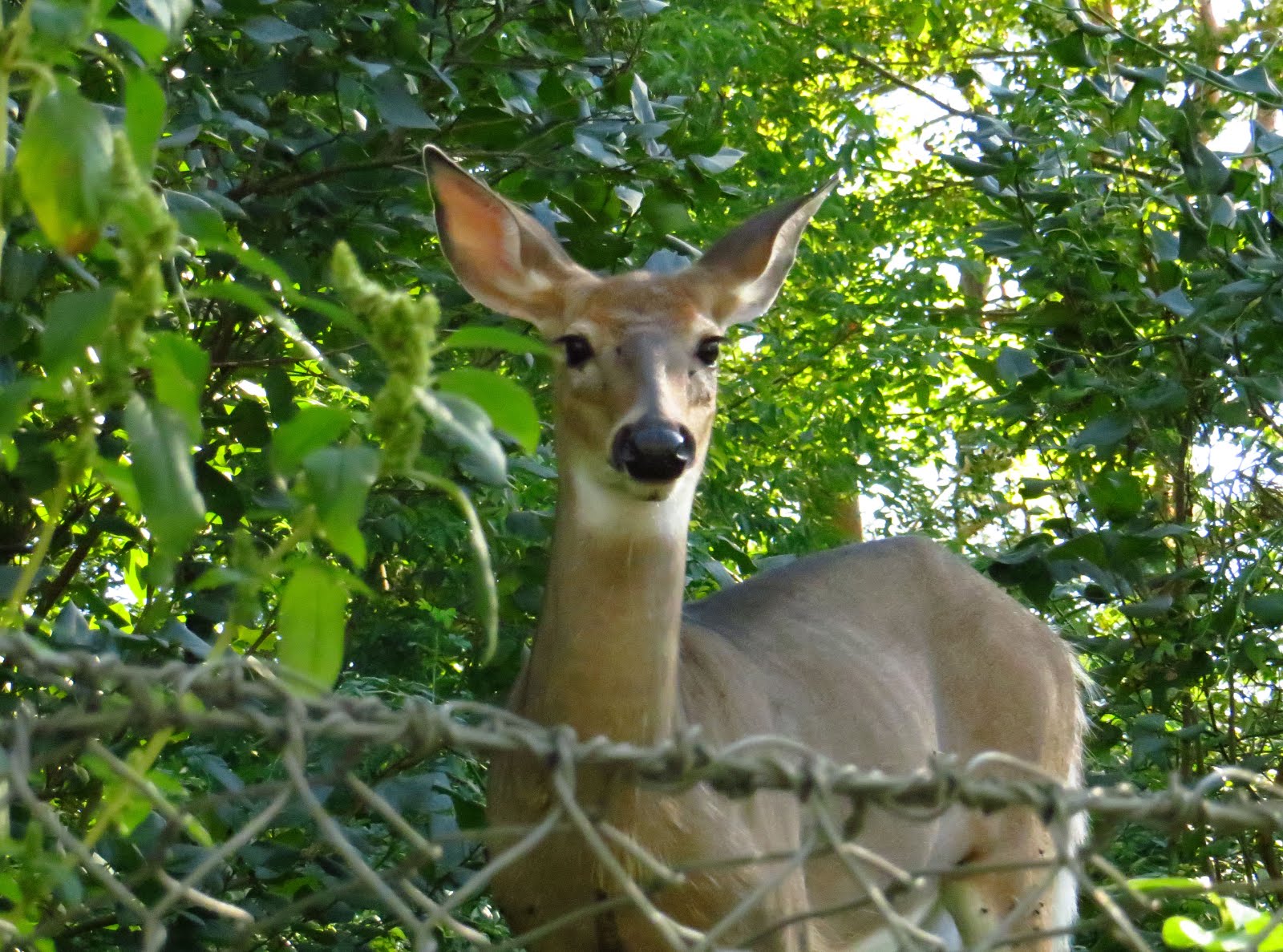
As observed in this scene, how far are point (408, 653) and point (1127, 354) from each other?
260 centimetres

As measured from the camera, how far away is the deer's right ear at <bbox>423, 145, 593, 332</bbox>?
462 cm

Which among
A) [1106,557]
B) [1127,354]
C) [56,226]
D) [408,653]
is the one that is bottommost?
[56,226]

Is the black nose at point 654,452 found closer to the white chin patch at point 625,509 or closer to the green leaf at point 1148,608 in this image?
the white chin patch at point 625,509

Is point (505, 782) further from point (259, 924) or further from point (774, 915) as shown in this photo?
point (259, 924)

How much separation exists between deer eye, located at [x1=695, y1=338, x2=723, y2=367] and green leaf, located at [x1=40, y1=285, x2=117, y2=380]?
3.19m

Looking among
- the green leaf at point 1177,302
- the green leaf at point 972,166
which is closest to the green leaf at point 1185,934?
the green leaf at point 1177,302

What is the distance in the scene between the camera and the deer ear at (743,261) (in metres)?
4.95

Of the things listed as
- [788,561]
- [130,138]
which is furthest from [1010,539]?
[130,138]

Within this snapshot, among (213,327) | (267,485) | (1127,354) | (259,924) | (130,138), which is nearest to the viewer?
(259,924)

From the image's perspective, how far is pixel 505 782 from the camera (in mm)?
3988

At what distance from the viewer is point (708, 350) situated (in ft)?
15.3

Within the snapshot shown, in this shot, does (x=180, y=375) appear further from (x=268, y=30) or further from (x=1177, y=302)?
(x=1177, y=302)

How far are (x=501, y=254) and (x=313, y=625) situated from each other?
3.37 meters

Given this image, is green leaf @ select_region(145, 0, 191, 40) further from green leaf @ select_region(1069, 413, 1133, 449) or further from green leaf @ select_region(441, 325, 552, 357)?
green leaf @ select_region(1069, 413, 1133, 449)
